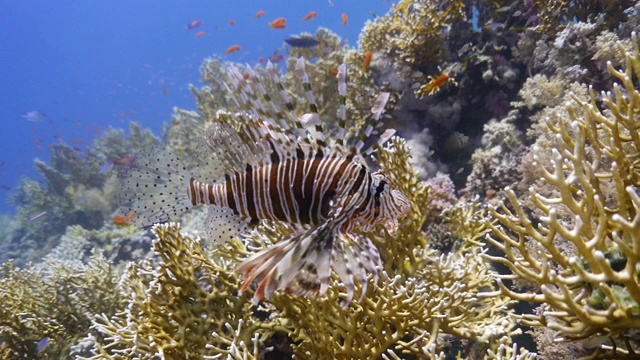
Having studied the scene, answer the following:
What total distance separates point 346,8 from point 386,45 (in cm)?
10294

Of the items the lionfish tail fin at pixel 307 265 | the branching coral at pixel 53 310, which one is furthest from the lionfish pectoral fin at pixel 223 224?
the branching coral at pixel 53 310

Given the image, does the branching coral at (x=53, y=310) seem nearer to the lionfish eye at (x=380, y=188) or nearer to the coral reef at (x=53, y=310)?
the coral reef at (x=53, y=310)

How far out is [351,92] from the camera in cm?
642

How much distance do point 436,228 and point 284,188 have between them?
7.73 feet

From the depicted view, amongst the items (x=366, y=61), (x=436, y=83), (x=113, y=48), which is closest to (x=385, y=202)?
(x=436, y=83)

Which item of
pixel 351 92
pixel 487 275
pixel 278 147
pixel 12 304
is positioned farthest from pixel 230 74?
pixel 351 92

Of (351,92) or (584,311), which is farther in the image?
(351,92)

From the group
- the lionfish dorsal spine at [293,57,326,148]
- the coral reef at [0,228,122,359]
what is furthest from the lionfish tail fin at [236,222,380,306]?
the coral reef at [0,228,122,359]

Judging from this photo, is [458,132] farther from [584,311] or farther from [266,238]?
[584,311]

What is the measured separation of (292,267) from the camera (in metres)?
1.72

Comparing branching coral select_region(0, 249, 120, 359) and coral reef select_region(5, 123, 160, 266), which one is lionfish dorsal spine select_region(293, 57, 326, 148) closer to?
branching coral select_region(0, 249, 120, 359)

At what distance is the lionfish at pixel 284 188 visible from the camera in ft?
5.82

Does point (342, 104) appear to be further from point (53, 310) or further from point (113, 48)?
point (113, 48)

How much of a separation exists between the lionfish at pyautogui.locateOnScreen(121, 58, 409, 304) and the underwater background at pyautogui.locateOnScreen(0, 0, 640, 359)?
16cm
